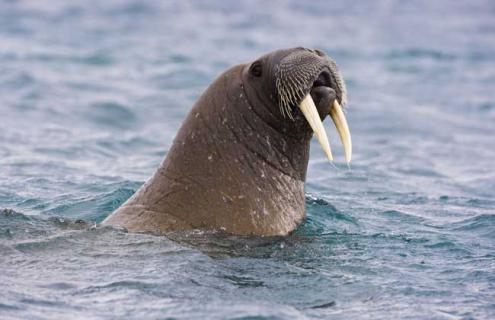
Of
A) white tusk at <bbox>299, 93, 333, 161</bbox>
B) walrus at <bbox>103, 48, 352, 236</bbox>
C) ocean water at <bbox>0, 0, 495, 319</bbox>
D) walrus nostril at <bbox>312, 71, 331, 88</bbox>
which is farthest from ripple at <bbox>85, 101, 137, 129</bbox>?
white tusk at <bbox>299, 93, 333, 161</bbox>

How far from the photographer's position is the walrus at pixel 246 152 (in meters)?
8.05

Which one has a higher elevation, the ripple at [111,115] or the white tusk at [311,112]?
the white tusk at [311,112]

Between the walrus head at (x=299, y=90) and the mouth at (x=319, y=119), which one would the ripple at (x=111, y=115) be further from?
the mouth at (x=319, y=119)

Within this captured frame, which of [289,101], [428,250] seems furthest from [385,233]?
[289,101]

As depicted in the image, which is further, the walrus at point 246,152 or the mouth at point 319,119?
the walrus at point 246,152

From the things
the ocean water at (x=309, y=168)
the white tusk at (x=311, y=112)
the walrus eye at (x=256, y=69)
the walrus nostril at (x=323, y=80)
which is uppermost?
the walrus eye at (x=256, y=69)

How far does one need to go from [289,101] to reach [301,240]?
1160 millimetres

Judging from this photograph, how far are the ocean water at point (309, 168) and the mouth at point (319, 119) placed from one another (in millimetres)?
871

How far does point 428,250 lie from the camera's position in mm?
8852

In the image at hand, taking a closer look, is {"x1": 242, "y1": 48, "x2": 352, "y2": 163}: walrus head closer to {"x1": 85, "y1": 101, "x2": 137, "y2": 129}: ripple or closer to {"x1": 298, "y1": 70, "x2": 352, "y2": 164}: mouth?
{"x1": 298, "y1": 70, "x2": 352, "y2": 164}: mouth

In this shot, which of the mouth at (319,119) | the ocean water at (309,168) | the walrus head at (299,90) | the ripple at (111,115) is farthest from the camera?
the ripple at (111,115)

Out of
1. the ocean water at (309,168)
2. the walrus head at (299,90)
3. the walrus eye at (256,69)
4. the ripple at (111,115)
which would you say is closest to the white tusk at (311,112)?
the walrus head at (299,90)

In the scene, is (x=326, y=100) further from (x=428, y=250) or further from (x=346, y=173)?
(x=346, y=173)

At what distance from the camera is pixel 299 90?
25.8 feet
